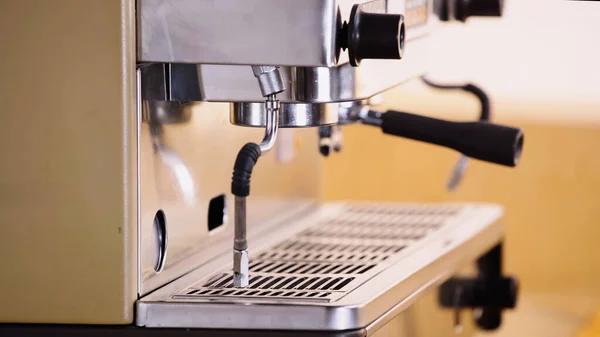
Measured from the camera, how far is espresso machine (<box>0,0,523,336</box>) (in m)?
0.64

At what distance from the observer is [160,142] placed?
28.5 inches

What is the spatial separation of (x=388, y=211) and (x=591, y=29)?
0.56 meters

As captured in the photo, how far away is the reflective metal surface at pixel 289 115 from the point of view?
721mm

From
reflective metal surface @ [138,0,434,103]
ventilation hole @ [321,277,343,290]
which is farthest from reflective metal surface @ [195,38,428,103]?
ventilation hole @ [321,277,343,290]

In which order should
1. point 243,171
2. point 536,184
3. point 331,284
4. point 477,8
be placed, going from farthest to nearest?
point 536,184 → point 477,8 → point 331,284 → point 243,171

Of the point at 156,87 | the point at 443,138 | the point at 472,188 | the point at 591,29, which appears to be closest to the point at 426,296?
the point at 443,138

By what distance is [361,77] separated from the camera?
0.71m

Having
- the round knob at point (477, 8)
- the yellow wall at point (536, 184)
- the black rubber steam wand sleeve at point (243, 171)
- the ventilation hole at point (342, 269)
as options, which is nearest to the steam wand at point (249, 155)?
the black rubber steam wand sleeve at point (243, 171)

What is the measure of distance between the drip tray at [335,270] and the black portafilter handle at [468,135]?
0.10 m

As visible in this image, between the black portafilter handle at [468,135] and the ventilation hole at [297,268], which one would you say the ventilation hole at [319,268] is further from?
the black portafilter handle at [468,135]

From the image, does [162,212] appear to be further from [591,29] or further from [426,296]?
[591,29]

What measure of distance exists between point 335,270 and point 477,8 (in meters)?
0.27

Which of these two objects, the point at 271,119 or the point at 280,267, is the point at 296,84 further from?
the point at 280,267

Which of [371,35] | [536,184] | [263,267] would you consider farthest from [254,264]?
[536,184]
